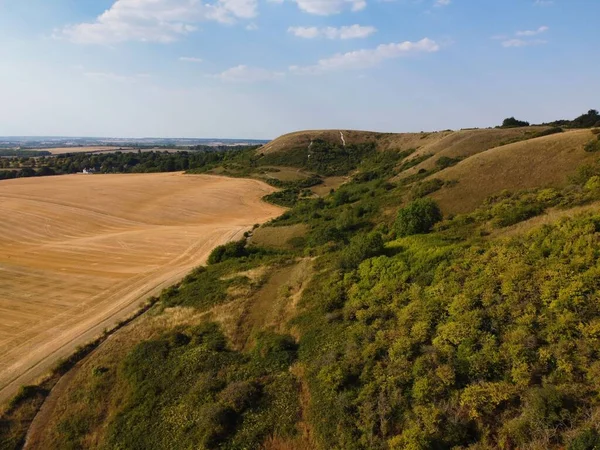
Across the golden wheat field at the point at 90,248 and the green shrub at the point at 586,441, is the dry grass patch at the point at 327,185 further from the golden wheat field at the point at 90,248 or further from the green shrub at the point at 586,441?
the green shrub at the point at 586,441

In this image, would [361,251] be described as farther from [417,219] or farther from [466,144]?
[466,144]

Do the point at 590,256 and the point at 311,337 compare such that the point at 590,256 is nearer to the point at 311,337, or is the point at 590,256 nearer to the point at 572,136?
the point at 311,337

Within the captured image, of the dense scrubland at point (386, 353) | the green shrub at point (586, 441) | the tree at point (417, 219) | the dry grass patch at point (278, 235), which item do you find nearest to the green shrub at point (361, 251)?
the dense scrubland at point (386, 353)

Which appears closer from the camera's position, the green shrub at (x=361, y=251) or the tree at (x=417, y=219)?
the green shrub at (x=361, y=251)

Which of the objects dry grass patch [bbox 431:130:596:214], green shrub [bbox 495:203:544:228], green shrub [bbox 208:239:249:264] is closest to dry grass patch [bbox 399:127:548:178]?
dry grass patch [bbox 431:130:596:214]

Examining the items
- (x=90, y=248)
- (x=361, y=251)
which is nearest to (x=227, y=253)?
(x=361, y=251)

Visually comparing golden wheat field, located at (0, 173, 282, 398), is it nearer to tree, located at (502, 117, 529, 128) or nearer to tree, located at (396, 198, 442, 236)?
tree, located at (396, 198, 442, 236)

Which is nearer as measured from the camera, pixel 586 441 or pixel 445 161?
pixel 586 441
